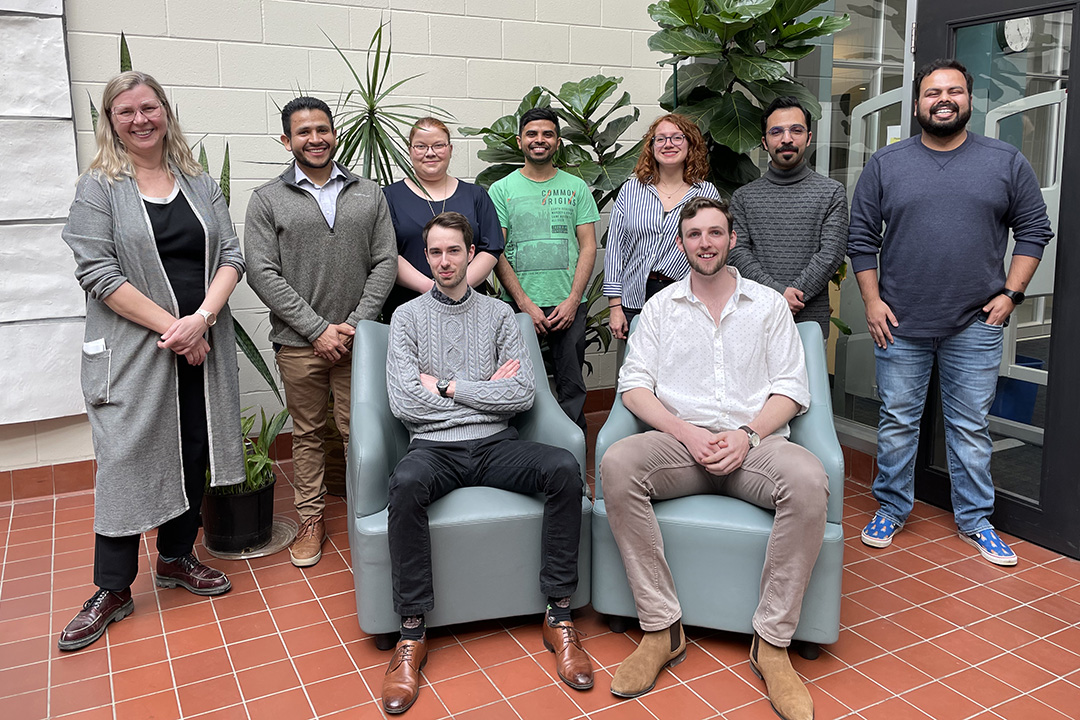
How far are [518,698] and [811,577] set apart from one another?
0.84 metres


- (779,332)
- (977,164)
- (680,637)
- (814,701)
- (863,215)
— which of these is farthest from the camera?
(863,215)

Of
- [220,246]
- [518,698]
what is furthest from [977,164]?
[220,246]

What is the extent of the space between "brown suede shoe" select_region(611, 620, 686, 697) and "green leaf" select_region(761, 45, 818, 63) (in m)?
2.29

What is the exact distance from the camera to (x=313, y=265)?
303 centimetres

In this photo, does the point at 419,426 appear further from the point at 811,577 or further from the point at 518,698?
the point at 811,577

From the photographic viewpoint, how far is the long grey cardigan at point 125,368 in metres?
2.50

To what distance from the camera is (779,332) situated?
2.62 meters

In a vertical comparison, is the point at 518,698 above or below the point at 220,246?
below

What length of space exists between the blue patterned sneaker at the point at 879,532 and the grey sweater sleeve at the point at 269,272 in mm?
2103

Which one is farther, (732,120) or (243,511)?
(732,120)

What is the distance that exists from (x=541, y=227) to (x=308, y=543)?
1450 millimetres

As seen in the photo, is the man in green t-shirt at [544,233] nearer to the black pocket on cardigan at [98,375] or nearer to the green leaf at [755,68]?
the green leaf at [755,68]

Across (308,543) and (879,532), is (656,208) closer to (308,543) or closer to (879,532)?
(879,532)

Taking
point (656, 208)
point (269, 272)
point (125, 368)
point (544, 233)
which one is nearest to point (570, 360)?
point (544, 233)
